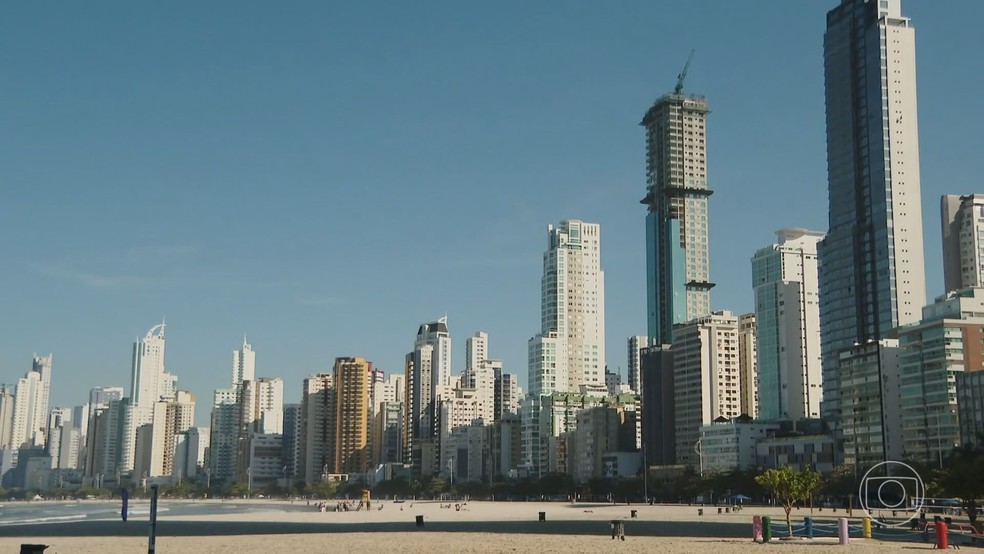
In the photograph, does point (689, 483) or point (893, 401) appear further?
point (689, 483)

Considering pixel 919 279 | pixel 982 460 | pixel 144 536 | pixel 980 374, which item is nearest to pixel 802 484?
pixel 982 460

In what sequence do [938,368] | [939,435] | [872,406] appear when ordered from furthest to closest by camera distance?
[872,406] → [938,368] → [939,435]

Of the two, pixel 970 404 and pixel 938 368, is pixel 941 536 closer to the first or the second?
pixel 970 404

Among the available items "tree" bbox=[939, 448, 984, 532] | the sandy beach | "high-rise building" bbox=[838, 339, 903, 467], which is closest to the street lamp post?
"high-rise building" bbox=[838, 339, 903, 467]

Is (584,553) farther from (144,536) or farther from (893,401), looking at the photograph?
(893,401)

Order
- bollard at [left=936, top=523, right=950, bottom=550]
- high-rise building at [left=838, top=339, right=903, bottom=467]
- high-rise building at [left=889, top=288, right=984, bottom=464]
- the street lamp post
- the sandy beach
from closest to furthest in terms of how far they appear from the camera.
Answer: bollard at [left=936, top=523, right=950, bottom=550] → the sandy beach → the street lamp post → high-rise building at [left=889, top=288, right=984, bottom=464] → high-rise building at [left=838, top=339, right=903, bottom=467]

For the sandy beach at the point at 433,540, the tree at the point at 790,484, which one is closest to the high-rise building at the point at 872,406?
the sandy beach at the point at 433,540

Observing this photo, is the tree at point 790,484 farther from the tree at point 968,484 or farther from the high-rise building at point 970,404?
the high-rise building at point 970,404

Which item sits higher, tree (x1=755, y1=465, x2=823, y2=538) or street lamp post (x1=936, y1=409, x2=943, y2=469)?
street lamp post (x1=936, y1=409, x2=943, y2=469)

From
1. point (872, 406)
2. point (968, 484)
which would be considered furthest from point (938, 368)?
point (968, 484)

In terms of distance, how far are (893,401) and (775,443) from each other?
31.1m

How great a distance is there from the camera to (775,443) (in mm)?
196000

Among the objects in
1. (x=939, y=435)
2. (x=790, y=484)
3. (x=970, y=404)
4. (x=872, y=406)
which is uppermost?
(x=872, y=406)

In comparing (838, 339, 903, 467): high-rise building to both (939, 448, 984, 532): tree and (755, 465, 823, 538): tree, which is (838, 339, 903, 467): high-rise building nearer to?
(939, 448, 984, 532): tree
